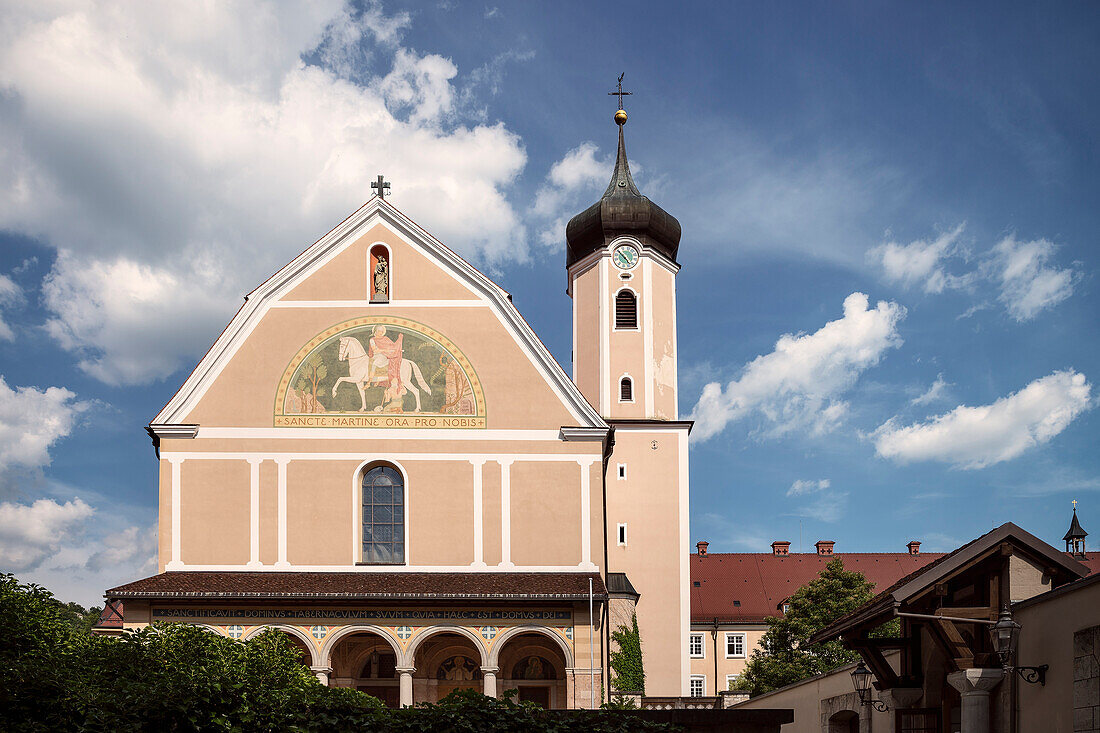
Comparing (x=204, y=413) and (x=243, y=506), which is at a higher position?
(x=204, y=413)

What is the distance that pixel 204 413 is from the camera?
91.0ft

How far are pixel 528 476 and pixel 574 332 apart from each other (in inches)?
526

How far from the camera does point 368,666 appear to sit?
→ 28.2m

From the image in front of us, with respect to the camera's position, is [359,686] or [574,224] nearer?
[359,686]

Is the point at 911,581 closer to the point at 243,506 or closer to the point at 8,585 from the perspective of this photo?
the point at 8,585

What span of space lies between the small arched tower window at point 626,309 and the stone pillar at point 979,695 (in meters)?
27.2

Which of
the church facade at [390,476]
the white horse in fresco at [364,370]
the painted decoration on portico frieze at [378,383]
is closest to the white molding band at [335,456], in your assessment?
the church facade at [390,476]

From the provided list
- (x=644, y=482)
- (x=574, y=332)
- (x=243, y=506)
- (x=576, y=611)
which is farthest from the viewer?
(x=574, y=332)

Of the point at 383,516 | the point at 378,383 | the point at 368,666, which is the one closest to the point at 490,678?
the point at 368,666

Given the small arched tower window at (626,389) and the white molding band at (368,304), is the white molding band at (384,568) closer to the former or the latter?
the white molding band at (368,304)

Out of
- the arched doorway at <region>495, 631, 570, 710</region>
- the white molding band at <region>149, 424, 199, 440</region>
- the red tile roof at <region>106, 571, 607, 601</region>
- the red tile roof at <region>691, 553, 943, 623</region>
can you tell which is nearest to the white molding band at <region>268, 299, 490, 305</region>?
the white molding band at <region>149, 424, 199, 440</region>

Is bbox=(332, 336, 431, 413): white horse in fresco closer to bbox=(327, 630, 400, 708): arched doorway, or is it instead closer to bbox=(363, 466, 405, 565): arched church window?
bbox=(363, 466, 405, 565): arched church window

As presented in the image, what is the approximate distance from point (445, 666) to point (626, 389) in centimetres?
1336

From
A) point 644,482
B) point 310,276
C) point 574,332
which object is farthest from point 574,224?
point 310,276
